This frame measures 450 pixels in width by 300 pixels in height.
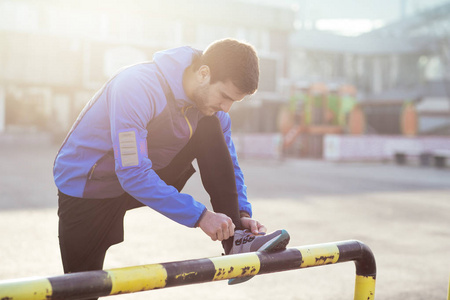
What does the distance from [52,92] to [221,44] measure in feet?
→ 87.5

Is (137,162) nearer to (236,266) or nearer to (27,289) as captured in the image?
(236,266)

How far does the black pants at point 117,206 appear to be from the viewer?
2311mm

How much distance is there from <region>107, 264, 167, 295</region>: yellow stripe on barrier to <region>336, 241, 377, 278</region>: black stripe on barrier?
743 millimetres

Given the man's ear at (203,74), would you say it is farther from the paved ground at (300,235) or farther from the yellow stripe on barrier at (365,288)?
the paved ground at (300,235)

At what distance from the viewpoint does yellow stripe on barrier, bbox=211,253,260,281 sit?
5.44ft

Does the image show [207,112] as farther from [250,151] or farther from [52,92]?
[52,92]

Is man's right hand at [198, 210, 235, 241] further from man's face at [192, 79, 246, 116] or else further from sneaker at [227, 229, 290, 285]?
man's face at [192, 79, 246, 116]

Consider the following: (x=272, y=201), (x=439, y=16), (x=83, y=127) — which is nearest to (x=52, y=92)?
(x=272, y=201)

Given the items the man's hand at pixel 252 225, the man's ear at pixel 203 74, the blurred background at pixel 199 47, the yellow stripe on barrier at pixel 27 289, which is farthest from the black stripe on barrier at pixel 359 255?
the blurred background at pixel 199 47

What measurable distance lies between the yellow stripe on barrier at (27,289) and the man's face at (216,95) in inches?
42.6

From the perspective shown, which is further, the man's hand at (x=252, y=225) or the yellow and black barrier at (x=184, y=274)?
the man's hand at (x=252, y=225)

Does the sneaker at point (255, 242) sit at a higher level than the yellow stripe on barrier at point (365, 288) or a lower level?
higher

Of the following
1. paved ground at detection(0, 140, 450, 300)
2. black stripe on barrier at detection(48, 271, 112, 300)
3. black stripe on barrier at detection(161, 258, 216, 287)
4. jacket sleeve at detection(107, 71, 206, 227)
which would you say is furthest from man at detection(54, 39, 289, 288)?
paved ground at detection(0, 140, 450, 300)

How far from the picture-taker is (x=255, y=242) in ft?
7.25
